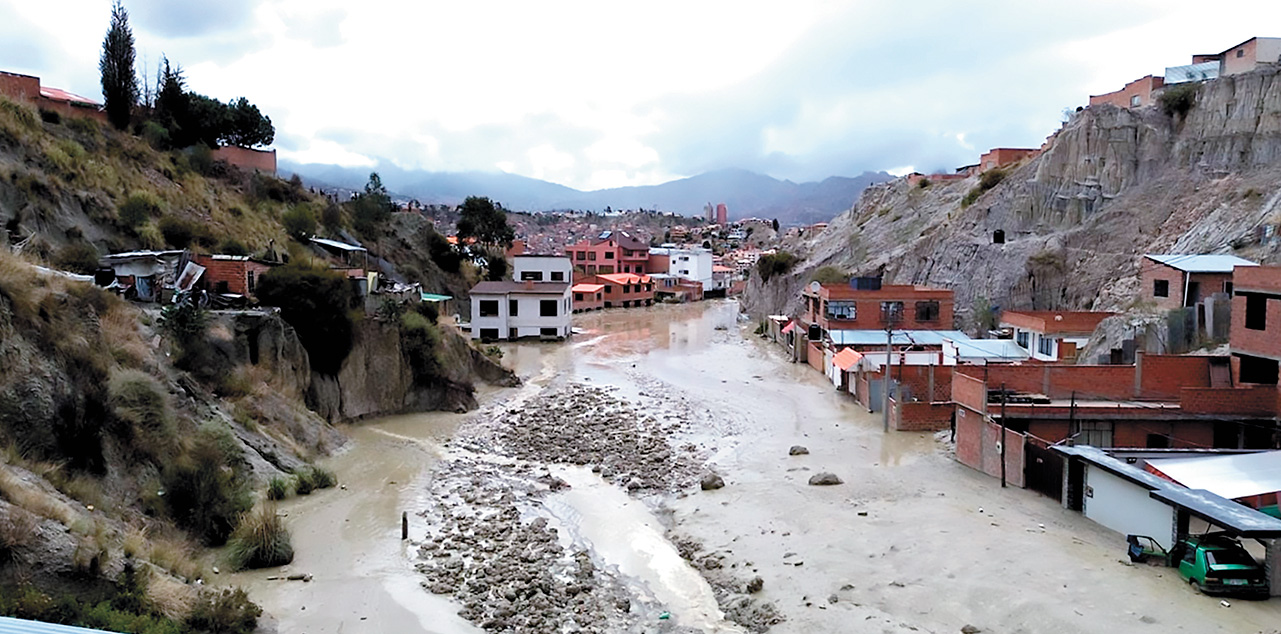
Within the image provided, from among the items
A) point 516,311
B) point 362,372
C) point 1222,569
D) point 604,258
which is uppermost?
point 604,258

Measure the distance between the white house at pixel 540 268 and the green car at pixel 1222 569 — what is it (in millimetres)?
43554

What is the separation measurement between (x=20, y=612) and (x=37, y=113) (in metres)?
32.8

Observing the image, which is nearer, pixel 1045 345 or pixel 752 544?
pixel 752 544

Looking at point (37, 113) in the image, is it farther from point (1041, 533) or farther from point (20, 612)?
point (1041, 533)

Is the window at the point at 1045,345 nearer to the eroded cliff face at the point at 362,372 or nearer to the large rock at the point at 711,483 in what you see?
the large rock at the point at 711,483

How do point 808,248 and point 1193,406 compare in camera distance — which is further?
point 808,248

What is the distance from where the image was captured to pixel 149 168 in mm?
35125

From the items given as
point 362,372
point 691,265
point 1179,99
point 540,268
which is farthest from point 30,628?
point 691,265

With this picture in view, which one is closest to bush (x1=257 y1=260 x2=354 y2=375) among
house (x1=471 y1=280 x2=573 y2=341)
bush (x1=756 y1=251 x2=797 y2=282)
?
house (x1=471 y1=280 x2=573 y2=341)

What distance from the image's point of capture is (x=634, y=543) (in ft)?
48.5

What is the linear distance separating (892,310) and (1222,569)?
30.2 metres

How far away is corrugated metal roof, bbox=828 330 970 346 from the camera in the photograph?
35.2m

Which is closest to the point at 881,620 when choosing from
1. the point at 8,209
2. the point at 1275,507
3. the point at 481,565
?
the point at 481,565

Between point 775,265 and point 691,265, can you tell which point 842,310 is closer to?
point 775,265
